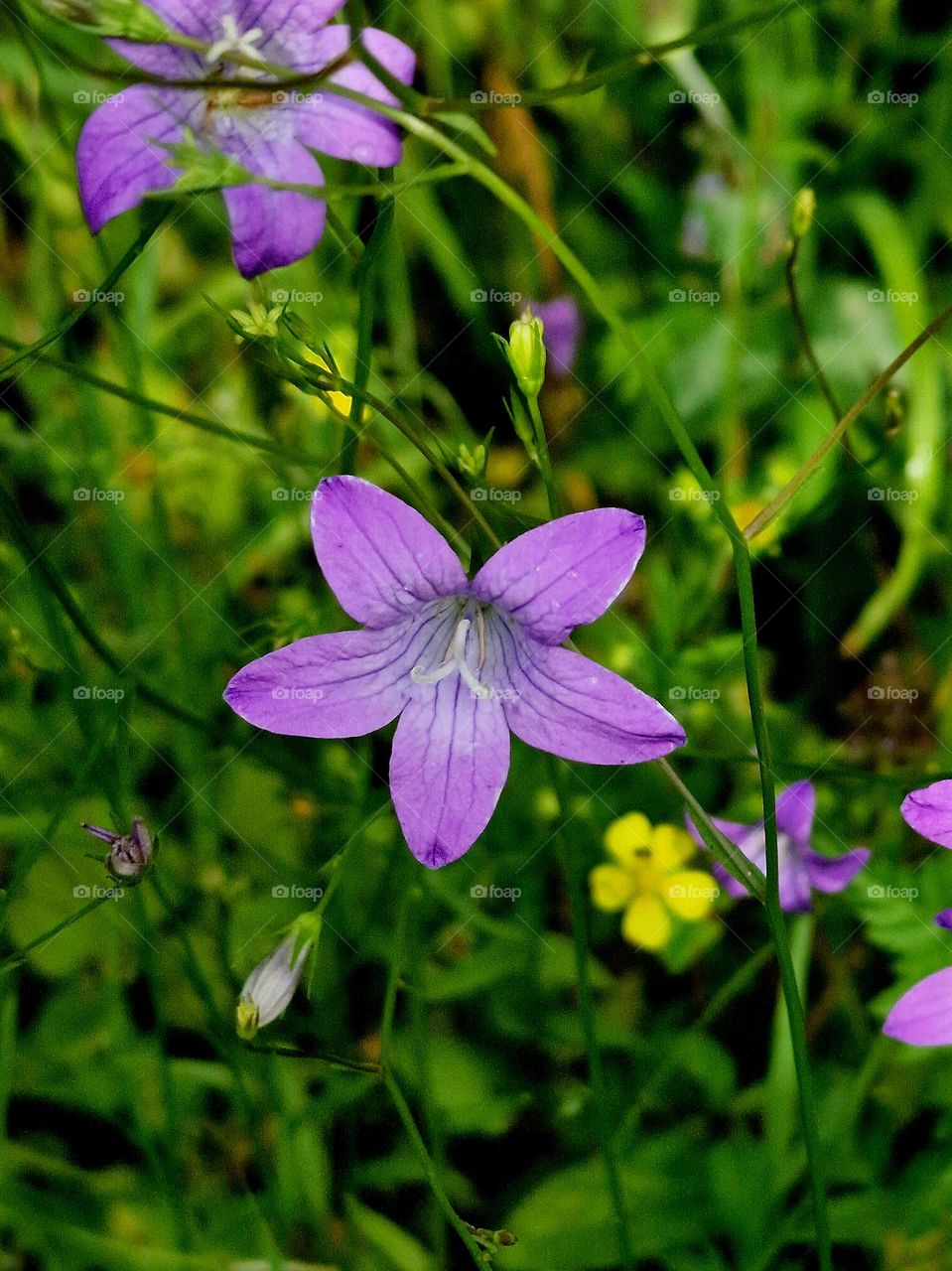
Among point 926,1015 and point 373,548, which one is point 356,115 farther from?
point 926,1015

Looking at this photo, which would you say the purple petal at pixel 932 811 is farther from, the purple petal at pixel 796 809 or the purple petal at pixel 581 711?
the purple petal at pixel 796 809

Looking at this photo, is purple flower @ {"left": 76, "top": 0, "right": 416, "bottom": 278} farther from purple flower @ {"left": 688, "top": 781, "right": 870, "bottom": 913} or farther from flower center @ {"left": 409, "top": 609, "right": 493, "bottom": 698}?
purple flower @ {"left": 688, "top": 781, "right": 870, "bottom": 913}

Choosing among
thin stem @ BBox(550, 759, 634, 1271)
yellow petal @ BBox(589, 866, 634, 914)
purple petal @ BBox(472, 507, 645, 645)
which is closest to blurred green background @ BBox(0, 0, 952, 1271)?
thin stem @ BBox(550, 759, 634, 1271)

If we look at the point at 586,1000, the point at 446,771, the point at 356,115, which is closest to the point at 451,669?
the point at 446,771

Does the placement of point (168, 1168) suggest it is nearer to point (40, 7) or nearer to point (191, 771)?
point (191, 771)

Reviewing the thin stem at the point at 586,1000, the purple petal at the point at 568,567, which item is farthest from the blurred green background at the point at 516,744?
the purple petal at the point at 568,567
